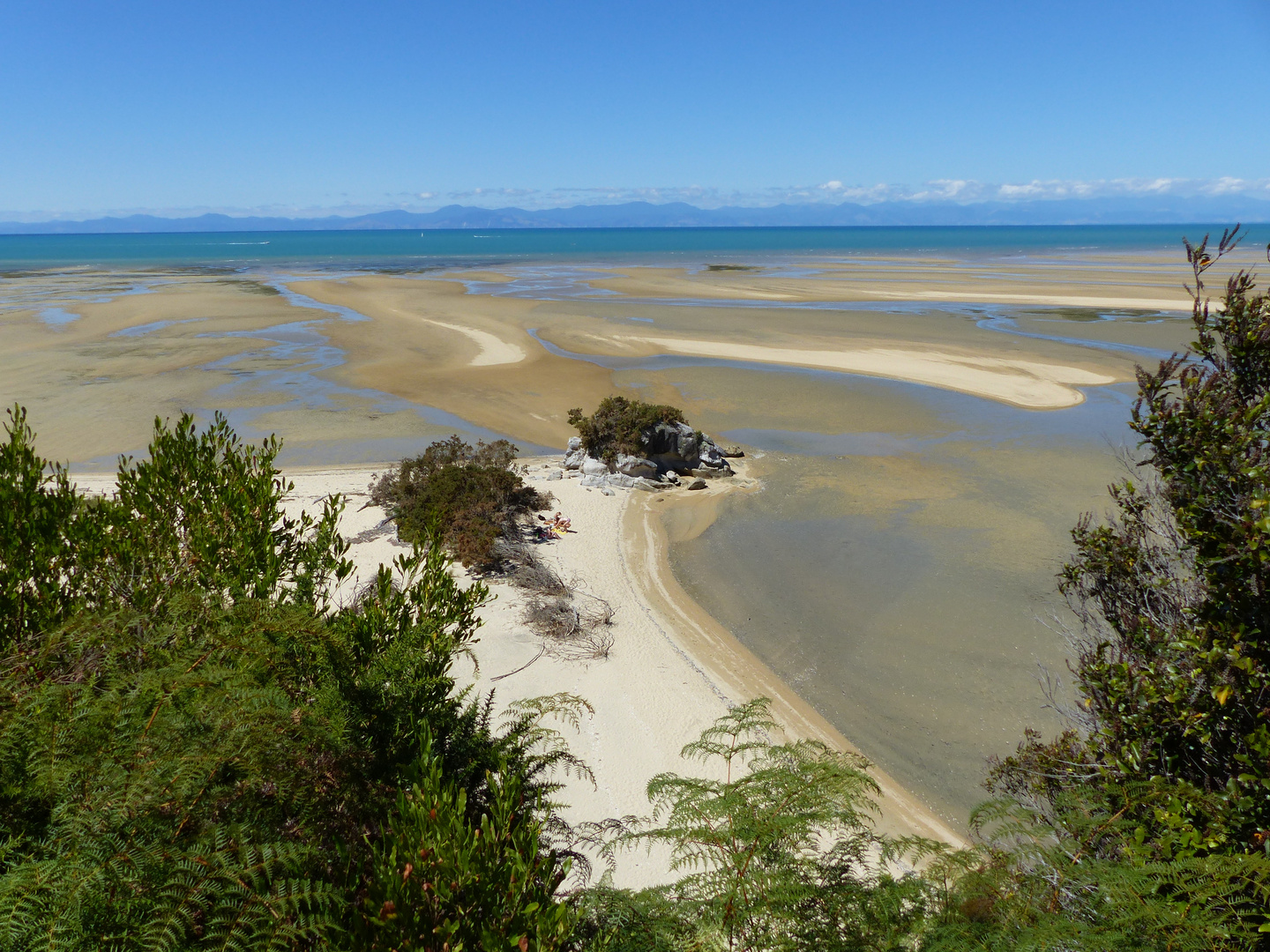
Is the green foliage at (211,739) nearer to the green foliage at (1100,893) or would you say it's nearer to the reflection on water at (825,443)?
the green foliage at (1100,893)

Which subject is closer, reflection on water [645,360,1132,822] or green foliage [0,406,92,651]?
green foliage [0,406,92,651]

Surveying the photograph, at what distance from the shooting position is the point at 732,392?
2830 centimetres

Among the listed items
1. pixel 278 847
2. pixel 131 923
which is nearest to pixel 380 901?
pixel 278 847

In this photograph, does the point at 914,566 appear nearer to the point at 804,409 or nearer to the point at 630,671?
the point at 630,671

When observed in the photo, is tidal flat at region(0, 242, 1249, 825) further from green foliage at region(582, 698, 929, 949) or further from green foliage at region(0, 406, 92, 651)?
green foliage at region(0, 406, 92, 651)

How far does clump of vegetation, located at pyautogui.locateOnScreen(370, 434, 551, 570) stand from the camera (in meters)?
12.8

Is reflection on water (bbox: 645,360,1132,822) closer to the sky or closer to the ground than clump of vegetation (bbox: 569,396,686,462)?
closer to the ground

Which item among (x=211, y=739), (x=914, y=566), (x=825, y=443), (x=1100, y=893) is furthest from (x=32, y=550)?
(x=825, y=443)

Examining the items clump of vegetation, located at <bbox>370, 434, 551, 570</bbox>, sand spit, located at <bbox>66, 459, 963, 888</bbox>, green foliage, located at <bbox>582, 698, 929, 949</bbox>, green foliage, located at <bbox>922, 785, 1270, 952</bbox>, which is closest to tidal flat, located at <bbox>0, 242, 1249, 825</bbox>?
sand spit, located at <bbox>66, 459, 963, 888</bbox>

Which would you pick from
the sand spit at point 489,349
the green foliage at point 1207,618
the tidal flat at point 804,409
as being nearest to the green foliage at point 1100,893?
the green foliage at point 1207,618

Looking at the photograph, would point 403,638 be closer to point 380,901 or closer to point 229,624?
point 229,624

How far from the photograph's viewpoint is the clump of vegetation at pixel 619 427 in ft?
61.0

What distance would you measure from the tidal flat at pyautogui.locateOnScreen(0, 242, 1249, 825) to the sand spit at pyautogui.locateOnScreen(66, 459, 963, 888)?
48 cm

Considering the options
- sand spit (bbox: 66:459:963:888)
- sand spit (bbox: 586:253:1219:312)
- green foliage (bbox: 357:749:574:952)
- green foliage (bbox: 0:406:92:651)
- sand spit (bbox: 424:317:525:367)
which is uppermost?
sand spit (bbox: 586:253:1219:312)
